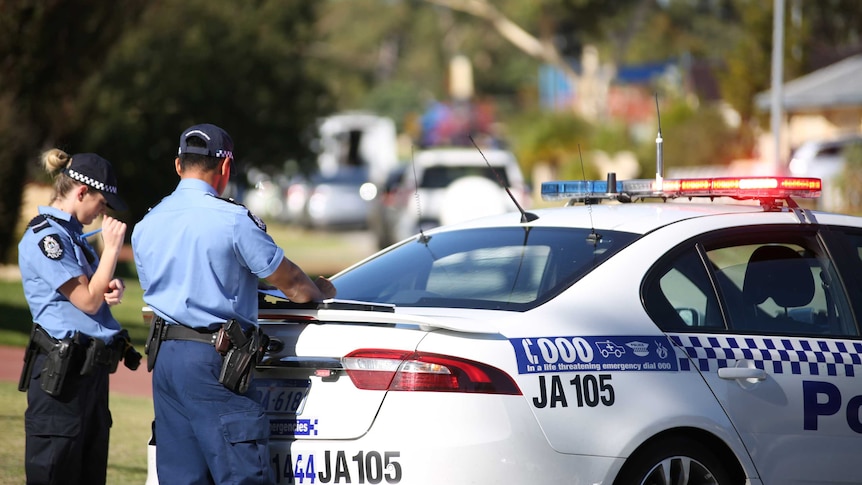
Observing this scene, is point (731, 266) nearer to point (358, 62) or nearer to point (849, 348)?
point (849, 348)

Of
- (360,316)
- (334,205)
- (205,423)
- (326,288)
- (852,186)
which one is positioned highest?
(334,205)

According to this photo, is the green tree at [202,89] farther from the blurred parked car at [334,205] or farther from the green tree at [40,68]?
the blurred parked car at [334,205]

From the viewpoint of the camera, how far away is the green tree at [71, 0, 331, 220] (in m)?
18.2

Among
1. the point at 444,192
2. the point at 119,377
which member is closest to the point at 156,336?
the point at 119,377

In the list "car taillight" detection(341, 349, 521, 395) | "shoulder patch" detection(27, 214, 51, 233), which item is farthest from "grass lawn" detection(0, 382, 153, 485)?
"car taillight" detection(341, 349, 521, 395)

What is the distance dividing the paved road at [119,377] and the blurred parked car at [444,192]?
7.41m

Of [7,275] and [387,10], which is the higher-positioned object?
[387,10]

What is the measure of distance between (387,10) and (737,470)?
95.9 meters

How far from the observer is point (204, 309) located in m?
4.39

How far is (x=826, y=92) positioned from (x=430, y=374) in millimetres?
29138

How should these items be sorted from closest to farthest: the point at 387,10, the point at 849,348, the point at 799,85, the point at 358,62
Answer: the point at 849,348, the point at 799,85, the point at 358,62, the point at 387,10

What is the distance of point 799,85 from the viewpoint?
33.9m

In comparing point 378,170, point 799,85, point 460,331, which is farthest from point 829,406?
point 378,170

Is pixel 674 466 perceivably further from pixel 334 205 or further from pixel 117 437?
pixel 334 205
